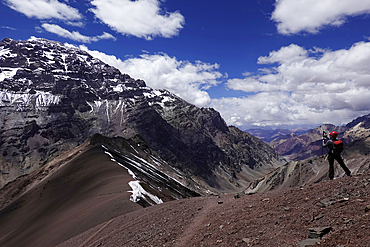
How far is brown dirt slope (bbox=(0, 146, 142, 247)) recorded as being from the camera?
3481 cm

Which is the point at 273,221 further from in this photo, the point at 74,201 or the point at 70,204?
the point at 74,201

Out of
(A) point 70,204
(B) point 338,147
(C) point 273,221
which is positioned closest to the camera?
(C) point 273,221

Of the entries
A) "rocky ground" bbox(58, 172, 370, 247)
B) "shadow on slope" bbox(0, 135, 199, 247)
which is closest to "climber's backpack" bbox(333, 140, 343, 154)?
"rocky ground" bbox(58, 172, 370, 247)

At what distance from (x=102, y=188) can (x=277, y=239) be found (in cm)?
4571

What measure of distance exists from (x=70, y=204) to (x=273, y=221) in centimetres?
4817

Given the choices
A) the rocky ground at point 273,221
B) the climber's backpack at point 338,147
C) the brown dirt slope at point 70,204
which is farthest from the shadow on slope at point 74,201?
the climber's backpack at point 338,147

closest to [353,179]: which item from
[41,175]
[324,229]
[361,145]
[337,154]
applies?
[337,154]

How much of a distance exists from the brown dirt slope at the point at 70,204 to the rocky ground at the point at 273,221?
1435 centimetres

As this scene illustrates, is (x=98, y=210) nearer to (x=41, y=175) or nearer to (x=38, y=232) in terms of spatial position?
(x=38, y=232)

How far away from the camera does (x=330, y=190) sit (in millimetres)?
14102

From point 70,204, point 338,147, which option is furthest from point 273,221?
point 70,204

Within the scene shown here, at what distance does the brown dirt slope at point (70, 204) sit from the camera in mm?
34812

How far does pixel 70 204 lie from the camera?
1988 inches

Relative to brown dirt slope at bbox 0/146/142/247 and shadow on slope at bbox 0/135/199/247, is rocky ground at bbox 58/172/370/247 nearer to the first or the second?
brown dirt slope at bbox 0/146/142/247
